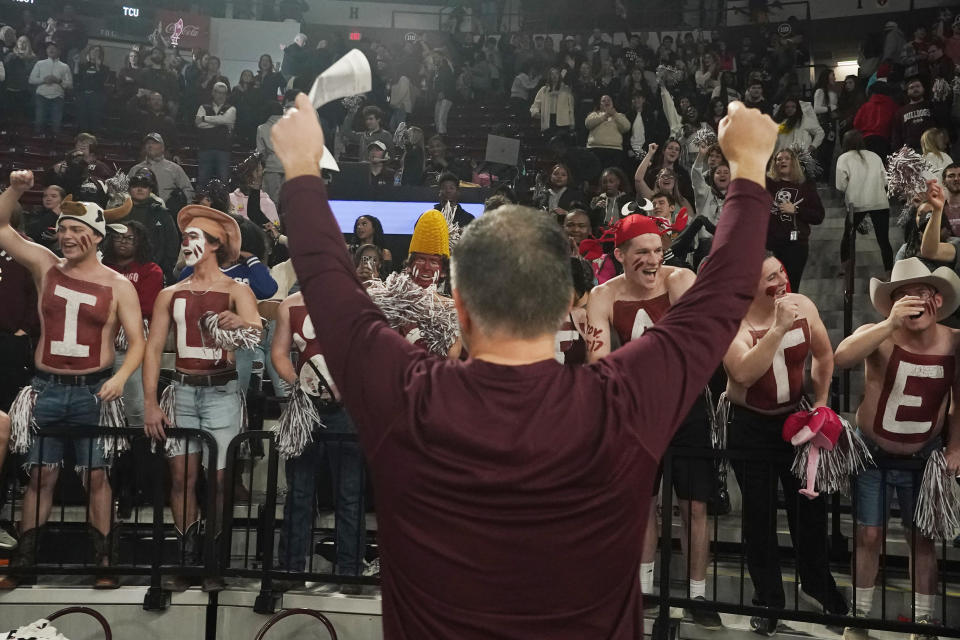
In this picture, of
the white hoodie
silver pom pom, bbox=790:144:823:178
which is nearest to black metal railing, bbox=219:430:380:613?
the white hoodie

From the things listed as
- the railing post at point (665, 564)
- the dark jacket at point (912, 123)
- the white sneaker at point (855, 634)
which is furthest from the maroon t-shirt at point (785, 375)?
the dark jacket at point (912, 123)

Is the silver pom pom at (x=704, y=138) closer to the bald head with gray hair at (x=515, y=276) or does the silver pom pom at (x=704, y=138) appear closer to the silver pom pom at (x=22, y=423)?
the silver pom pom at (x=22, y=423)

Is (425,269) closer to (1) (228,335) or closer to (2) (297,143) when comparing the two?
(1) (228,335)

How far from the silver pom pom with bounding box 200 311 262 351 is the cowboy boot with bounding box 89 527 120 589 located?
1.14 metres

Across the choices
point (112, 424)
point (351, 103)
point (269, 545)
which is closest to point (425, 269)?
point (269, 545)

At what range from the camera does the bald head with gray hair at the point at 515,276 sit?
4.86 ft

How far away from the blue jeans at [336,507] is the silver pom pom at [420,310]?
116cm

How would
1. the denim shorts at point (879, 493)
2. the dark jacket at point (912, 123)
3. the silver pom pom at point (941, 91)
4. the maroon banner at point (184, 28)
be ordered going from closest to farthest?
the denim shorts at point (879, 493), the dark jacket at point (912, 123), the silver pom pom at point (941, 91), the maroon banner at point (184, 28)

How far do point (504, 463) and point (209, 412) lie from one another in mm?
4310

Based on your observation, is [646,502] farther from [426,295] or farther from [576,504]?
[426,295]

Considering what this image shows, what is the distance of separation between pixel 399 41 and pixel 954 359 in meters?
18.8

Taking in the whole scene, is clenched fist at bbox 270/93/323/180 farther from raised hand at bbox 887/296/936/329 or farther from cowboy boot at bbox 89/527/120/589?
cowboy boot at bbox 89/527/120/589

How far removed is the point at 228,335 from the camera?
5258 mm

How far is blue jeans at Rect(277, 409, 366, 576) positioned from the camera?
5117mm
